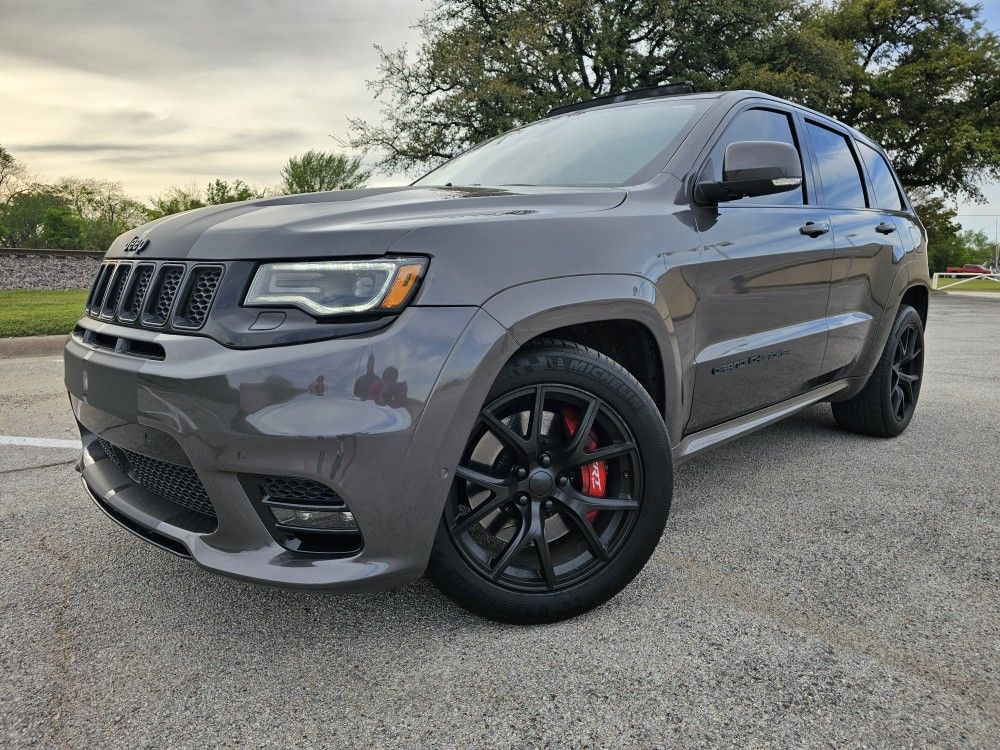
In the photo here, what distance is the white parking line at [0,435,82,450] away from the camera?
13.1ft

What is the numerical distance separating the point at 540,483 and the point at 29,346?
7673mm

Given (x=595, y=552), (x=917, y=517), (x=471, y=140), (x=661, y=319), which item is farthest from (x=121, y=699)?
(x=471, y=140)

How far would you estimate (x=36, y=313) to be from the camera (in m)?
10.6

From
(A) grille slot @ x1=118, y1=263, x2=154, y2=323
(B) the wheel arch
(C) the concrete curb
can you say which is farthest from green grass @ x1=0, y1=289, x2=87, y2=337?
(B) the wheel arch

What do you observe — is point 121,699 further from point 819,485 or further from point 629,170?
point 819,485

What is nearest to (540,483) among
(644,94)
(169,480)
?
(169,480)

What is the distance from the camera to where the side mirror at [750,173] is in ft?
8.33

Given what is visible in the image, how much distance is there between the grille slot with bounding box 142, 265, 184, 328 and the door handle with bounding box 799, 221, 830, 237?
2.41 m

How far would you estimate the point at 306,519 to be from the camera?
1.86 m

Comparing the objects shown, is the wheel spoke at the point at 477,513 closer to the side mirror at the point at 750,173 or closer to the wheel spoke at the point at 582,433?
the wheel spoke at the point at 582,433

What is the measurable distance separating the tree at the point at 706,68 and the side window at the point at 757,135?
18913 millimetres

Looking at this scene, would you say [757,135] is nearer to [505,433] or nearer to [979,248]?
[505,433]

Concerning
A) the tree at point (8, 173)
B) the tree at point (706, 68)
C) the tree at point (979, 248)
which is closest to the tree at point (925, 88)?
the tree at point (706, 68)

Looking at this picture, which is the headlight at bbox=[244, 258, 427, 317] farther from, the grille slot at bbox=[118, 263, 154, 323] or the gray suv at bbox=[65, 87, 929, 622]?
the grille slot at bbox=[118, 263, 154, 323]
